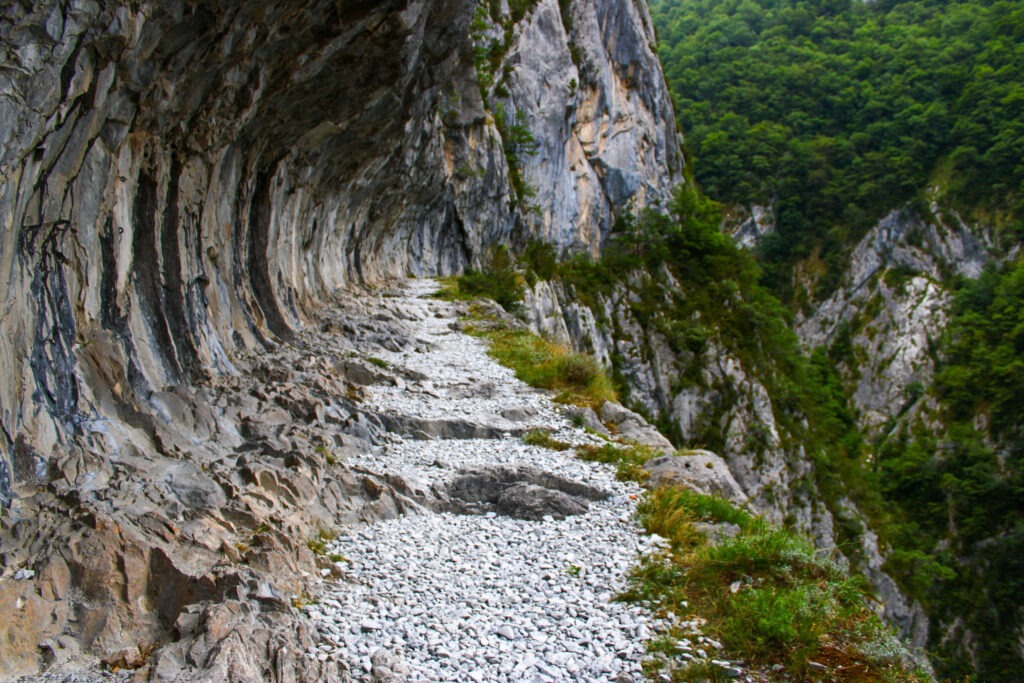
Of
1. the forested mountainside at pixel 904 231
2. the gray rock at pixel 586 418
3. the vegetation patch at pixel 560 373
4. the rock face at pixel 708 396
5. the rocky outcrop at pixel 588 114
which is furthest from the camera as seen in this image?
the forested mountainside at pixel 904 231

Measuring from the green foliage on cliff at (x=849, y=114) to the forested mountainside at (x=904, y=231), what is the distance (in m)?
0.24

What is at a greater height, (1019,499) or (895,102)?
(895,102)

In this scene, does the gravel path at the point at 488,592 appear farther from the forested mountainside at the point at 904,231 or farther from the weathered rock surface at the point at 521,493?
the forested mountainside at the point at 904,231

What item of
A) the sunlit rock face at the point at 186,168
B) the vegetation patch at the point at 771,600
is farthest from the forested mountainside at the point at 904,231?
the sunlit rock face at the point at 186,168

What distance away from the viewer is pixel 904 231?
70625mm

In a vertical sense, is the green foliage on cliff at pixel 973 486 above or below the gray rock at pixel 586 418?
below

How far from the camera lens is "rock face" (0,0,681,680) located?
4047 mm

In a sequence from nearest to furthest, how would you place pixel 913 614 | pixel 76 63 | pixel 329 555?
pixel 76 63 → pixel 329 555 → pixel 913 614

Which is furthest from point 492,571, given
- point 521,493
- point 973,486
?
point 973,486

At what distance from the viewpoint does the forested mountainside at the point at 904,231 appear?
4203 centimetres

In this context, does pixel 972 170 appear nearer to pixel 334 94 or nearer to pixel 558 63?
pixel 558 63

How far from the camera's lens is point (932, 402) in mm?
55469

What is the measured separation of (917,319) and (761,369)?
93.4 ft

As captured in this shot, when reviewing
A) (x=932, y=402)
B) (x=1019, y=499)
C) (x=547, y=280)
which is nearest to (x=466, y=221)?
(x=547, y=280)
